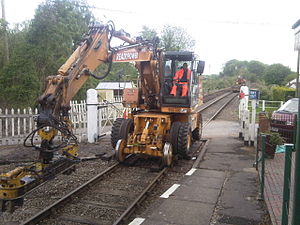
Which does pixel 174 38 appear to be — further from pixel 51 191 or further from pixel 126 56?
pixel 51 191

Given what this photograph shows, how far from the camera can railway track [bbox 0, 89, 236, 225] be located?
531cm

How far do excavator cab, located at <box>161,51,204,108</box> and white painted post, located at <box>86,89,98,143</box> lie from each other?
10.5 ft

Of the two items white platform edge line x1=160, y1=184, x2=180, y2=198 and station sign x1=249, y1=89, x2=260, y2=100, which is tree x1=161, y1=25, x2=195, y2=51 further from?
white platform edge line x1=160, y1=184, x2=180, y2=198

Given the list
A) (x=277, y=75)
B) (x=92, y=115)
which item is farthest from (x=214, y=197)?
(x=277, y=75)

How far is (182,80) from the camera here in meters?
9.84

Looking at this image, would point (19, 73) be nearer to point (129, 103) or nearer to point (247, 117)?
point (129, 103)

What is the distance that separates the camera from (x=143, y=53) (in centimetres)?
874

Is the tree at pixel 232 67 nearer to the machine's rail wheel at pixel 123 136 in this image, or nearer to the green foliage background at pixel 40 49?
the green foliage background at pixel 40 49

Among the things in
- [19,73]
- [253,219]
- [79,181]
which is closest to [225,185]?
[253,219]

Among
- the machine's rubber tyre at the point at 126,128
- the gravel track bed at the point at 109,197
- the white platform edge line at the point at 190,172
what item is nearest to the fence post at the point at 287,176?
the gravel track bed at the point at 109,197

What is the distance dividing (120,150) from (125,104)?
75.8 inches

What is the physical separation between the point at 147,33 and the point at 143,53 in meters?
35.3

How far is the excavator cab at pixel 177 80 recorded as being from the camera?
31.4ft

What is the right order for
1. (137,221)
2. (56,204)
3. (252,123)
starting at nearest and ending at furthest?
(137,221) < (56,204) < (252,123)
